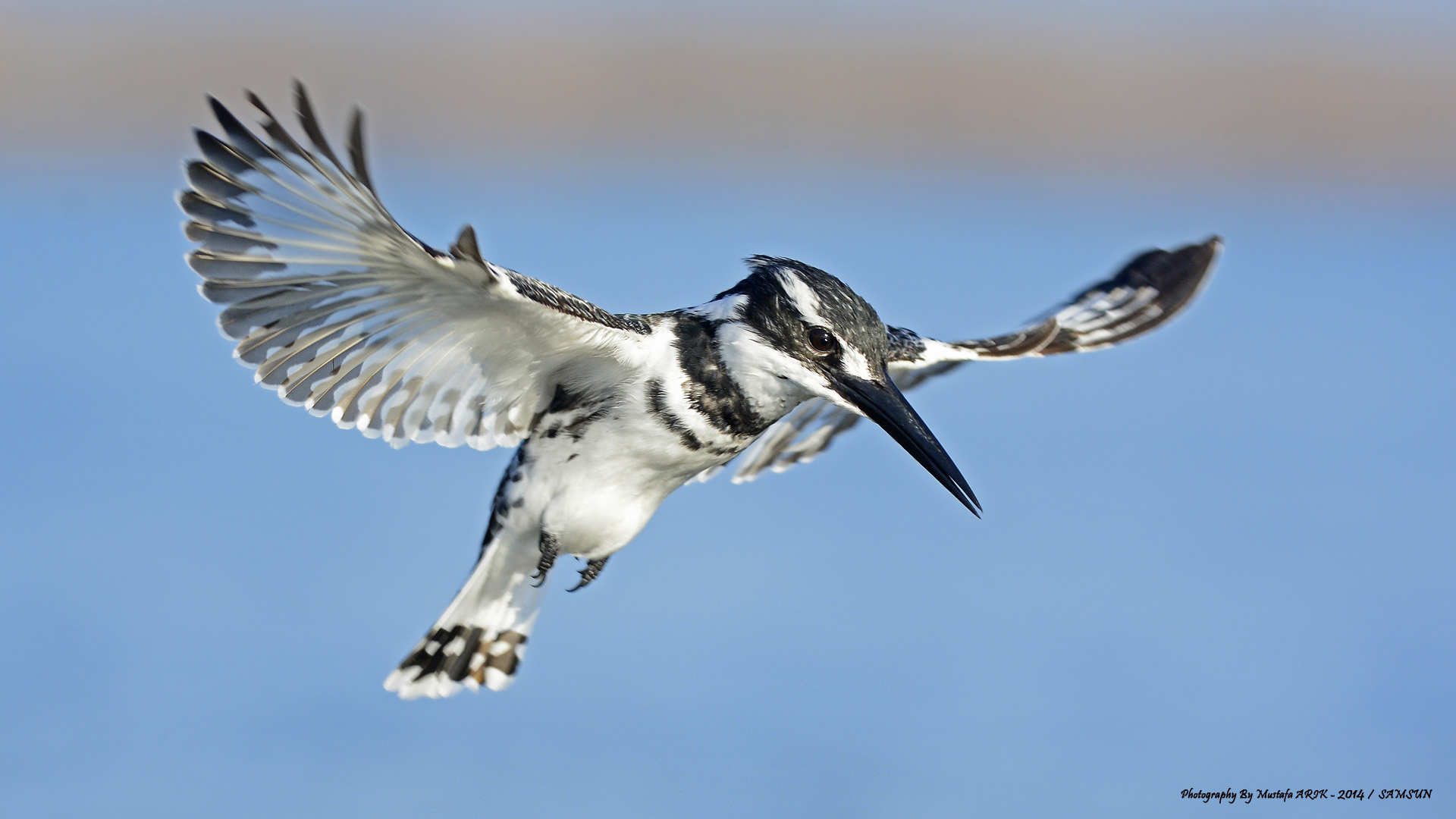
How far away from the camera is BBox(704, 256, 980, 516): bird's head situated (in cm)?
292

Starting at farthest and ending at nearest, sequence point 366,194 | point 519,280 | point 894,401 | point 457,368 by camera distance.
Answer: point 457,368
point 894,401
point 519,280
point 366,194

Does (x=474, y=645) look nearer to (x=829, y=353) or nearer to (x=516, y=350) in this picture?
(x=516, y=350)

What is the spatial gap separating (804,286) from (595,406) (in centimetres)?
58

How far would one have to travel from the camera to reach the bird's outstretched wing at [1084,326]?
3.86m

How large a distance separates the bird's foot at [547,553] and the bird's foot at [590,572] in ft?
0.37

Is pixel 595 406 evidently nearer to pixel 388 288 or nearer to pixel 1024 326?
pixel 388 288

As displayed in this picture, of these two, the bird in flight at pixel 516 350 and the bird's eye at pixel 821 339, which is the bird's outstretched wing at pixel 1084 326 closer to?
the bird in flight at pixel 516 350

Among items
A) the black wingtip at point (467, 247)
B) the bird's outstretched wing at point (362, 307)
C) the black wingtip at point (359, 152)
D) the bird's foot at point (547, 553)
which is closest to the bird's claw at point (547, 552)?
the bird's foot at point (547, 553)

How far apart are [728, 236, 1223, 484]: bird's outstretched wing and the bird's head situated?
31.6 inches

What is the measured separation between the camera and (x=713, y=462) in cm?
319

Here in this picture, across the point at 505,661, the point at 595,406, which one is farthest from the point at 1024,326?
the point at 505,661

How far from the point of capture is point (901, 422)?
9.51 feet

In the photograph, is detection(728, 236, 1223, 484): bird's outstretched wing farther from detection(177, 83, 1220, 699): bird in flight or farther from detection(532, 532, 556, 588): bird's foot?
detection(532, 532, 556, 588): bird's foot

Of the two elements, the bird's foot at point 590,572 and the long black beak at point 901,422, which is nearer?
the long black beak at point 901,422
